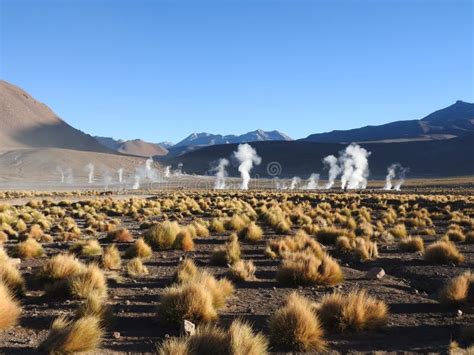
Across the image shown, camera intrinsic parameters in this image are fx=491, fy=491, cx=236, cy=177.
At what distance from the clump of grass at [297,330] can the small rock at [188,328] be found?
928mm

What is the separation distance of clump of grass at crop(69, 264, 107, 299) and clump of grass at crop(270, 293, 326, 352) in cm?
302

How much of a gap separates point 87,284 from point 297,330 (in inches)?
140

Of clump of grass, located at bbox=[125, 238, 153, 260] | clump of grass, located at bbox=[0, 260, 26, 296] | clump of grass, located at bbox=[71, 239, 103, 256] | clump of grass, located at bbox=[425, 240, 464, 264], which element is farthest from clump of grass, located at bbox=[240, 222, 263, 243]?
clump of grass, located at bbox=[0, 260, 26, 296]

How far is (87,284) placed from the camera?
7.61 m

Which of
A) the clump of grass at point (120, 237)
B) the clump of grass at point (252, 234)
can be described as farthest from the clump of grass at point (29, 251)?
the clump of grass at point (252, 234)

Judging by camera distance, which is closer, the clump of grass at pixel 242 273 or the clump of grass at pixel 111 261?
the clump of grass at pixel 242 273

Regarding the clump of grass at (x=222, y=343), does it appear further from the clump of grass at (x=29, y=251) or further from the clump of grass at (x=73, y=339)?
the clump of grass at (x=29, y=251)

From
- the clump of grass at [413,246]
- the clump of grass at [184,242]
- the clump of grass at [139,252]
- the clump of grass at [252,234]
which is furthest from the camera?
the clump of grass at [252,234]

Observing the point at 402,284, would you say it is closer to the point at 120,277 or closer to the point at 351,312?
the point at 351,312

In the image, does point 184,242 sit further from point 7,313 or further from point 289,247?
point 7,313

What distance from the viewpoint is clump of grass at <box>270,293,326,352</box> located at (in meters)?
5.62

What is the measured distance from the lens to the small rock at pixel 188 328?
5.67 m

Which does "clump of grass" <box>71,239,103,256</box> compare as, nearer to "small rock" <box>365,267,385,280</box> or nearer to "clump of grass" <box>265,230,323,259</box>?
"clump of grass" <box>265,230,323,259</box>

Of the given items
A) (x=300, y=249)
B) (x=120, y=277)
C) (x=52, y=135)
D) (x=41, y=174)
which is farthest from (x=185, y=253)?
(x=52, y=135)
